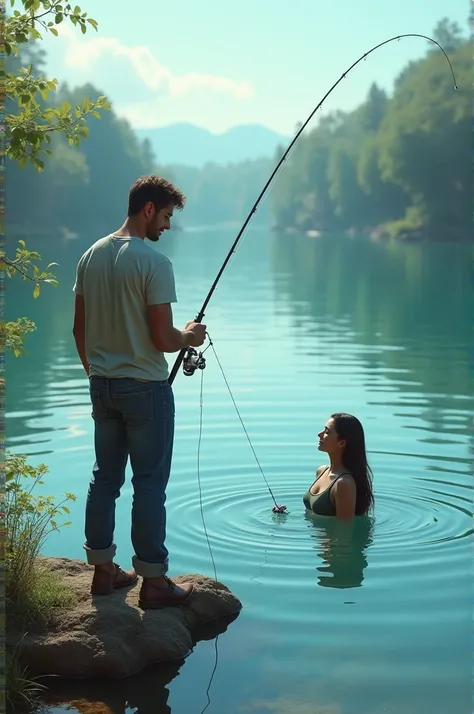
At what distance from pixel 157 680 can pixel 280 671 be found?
1.86 ft

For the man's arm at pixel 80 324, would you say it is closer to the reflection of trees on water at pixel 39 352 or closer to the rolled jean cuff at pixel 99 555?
the rolled jean cuff at pixel 99 555

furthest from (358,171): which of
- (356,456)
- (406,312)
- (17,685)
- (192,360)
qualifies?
(17,685)

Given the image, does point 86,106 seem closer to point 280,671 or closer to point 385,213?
point 280,671

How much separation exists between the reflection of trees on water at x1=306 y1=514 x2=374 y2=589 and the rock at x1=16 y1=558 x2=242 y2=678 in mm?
1056

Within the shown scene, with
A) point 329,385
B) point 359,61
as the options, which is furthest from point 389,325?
point 359,61

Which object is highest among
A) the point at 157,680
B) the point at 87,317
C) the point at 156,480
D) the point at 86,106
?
the point at 86,106

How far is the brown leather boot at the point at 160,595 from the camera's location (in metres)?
5.57

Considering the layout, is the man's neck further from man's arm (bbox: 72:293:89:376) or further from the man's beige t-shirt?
man's arm (bbox: 72:293:89:376)

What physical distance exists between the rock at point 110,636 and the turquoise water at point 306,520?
105mm

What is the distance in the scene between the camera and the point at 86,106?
5531 mm

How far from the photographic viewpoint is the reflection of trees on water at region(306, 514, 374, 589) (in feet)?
21.7

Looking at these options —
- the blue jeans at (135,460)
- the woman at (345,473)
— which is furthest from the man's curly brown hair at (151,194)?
the woman at (345,473)

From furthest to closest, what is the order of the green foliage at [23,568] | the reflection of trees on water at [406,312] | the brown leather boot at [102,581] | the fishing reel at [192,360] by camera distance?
the reflection of trees on water at [406,312] → the fishing reel at [192,360] → the brown leather boot at [102,581] → the green foliage at [23,568]

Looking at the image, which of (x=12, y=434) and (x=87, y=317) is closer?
(x=87, y=317)
